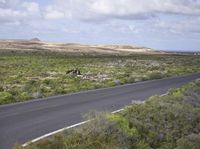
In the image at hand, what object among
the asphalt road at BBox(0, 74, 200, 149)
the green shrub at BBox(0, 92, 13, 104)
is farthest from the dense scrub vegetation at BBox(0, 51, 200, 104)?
the asphalt road at BBox(0, 74, 200, 149)

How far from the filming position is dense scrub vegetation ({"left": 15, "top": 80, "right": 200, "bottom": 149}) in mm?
9609

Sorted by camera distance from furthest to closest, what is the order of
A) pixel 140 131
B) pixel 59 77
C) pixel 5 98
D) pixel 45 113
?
pixel 59 77, pixel 5 98, pixel 45 113, pixel 140 131

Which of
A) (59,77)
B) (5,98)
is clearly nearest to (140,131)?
(5,98)

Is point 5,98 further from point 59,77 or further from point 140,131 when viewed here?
point 59,77

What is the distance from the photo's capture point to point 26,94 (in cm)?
2369

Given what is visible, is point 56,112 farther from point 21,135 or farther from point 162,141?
point 162,141

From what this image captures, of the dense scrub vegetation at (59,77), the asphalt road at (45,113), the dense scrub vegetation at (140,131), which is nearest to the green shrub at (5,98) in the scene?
the dense scrub vegetation at (59,77)

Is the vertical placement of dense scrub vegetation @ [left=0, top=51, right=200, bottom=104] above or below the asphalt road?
below

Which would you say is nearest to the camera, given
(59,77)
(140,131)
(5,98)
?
(140,131)

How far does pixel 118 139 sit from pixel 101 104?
31.0 feet

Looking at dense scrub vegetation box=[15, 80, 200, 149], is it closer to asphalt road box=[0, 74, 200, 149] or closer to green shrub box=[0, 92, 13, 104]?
asphalt road box=[0, 74, 200, 149]

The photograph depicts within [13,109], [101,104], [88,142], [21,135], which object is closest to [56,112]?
[13,109]

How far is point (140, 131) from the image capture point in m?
11.9

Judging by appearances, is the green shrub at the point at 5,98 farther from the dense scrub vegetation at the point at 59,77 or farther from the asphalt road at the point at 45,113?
the asphalt road at the point at 45,113
